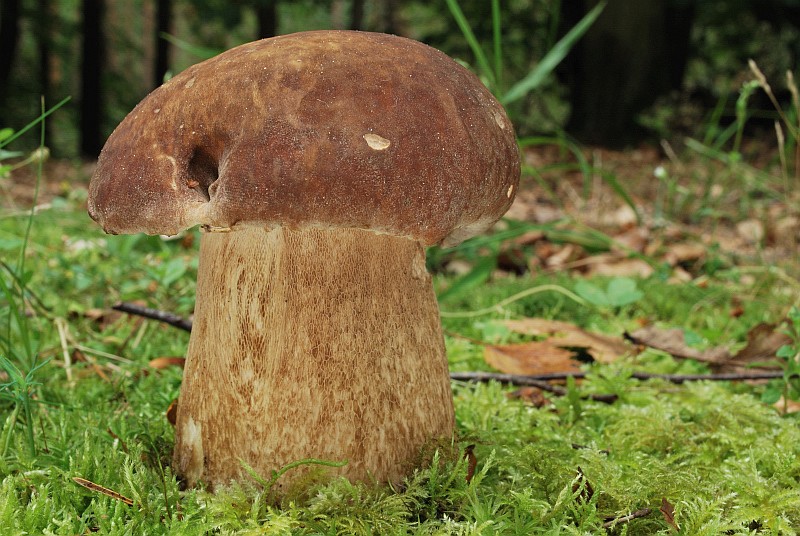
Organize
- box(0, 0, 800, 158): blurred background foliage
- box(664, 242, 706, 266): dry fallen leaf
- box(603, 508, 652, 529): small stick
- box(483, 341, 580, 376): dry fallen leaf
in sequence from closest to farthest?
1. box(603, 508, 652, 529): small stick
2. box(483, 341, 580, 376): dry fallen leaf
3. box(664, 242, 706, 266): dry fallen leaf
4. box(0, 0, 800, 158): blurred background foliage

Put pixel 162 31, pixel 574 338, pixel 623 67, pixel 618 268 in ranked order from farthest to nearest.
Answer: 1. pixel 162 31
2. pixel 623 67
3. pixel 618 268
4. pixel 574 338

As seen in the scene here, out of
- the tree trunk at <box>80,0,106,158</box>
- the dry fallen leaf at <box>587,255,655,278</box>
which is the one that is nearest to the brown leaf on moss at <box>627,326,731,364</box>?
the dry fallen leaf at <box>587,255,655,278</box>

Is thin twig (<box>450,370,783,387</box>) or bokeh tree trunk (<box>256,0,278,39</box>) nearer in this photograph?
thin twig (<box>450,370,783,387</box>)

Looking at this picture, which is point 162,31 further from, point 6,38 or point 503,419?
point 503,419

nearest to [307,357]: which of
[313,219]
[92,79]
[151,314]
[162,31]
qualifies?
[313,219]

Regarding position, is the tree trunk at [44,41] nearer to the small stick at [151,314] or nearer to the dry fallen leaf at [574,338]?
the small stick at [151,314]

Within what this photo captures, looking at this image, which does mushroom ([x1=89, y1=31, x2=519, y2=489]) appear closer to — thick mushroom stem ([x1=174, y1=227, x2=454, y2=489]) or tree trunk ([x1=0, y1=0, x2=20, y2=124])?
thick mushroom stem ([x1=174, y1=227, x2=454, y2=489])
